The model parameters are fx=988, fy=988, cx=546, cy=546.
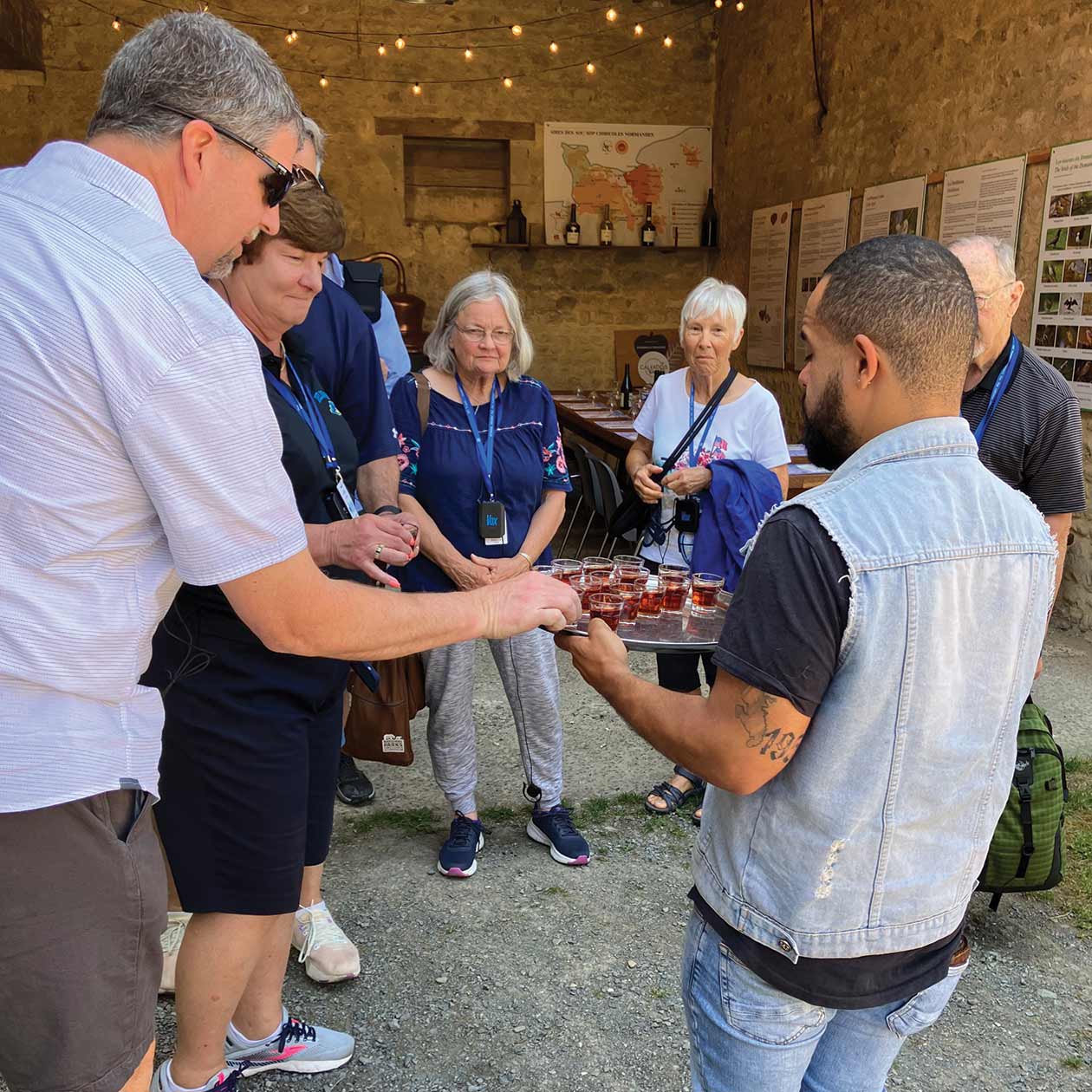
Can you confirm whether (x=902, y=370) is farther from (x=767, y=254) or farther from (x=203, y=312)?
(x=767, y=254)

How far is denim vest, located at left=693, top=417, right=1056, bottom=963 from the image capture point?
116cm

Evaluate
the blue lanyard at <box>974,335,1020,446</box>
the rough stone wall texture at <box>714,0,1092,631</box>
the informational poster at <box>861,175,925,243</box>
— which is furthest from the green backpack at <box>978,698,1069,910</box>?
the informational poster at <box>861,175,925,243</box>

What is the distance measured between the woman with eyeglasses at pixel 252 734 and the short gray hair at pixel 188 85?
63 cm

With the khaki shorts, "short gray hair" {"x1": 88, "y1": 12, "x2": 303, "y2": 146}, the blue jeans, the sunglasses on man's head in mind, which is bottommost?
the blue jeans

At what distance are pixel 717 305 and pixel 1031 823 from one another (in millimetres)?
1846

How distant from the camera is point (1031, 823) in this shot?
2.54 meters

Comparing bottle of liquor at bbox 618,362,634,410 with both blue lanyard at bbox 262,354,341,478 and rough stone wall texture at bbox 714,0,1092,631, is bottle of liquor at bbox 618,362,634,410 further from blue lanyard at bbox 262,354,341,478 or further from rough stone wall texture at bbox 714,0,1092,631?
blue lanyard at bbox 262,354,341,478

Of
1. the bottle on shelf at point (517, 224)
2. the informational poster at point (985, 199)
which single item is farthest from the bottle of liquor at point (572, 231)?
the informational poster at point (985, 199)

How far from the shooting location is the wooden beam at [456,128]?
921 cm

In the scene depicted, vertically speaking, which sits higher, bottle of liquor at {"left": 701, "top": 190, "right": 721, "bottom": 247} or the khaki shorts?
bottle of liquor at {"left": 701, "top": 190, "right": 721, "bottom": 247}

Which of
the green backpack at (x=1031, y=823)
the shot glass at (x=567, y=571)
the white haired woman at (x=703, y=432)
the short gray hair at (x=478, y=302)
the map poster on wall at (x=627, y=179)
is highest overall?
the map poster on wall at (x=627, y=179)

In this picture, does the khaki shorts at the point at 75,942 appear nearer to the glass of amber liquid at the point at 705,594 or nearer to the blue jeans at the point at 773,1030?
the blue jeans at the point at 773,1030

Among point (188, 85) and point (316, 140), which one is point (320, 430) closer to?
point (316, 140)

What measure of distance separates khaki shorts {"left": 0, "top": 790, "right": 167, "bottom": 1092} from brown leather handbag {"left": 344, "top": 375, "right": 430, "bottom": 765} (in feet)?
5.39
